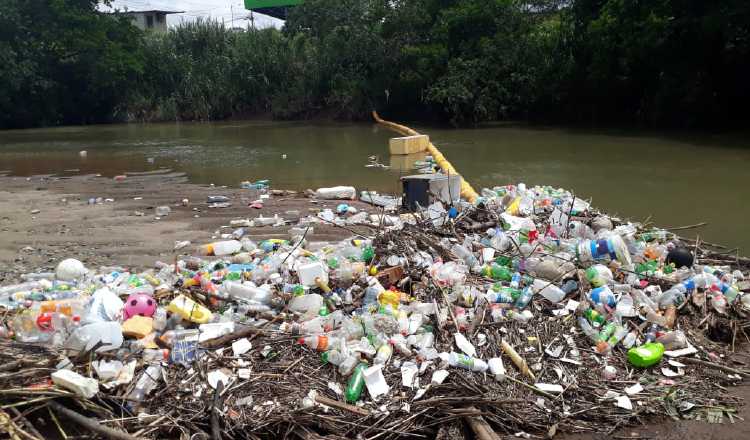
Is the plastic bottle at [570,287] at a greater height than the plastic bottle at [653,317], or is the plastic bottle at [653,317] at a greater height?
the plastic bottle at [570,287]

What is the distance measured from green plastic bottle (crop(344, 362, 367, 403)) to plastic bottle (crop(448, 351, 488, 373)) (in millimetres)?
450

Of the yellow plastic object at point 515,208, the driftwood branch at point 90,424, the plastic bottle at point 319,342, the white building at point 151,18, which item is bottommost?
the driftwood branch at point 90,424

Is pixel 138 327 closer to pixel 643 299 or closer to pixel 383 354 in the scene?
pixel 383 354

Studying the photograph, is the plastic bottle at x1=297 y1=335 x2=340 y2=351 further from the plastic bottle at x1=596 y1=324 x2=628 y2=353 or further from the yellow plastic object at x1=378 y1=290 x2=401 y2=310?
the plastic bottle at x1=596 y1=324 x2=628 y2=353

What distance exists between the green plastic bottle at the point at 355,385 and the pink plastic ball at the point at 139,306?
124cm

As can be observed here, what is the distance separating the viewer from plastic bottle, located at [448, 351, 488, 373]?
3.05 m

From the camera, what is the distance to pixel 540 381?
10.1 feet

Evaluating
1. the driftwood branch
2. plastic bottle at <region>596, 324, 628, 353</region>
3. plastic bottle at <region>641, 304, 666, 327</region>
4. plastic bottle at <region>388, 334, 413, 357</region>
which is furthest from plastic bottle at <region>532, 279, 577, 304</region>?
the driftwood branch

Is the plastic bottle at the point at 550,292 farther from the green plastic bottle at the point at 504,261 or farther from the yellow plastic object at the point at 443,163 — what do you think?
the yellow plastic object at the point at 443,163

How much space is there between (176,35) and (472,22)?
18546 mm

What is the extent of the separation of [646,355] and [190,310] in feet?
7.97

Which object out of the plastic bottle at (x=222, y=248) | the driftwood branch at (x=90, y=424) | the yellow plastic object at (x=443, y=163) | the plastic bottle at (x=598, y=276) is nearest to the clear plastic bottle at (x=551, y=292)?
the plastic bottle at (x=598, y=276)

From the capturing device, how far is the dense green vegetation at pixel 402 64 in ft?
53.7

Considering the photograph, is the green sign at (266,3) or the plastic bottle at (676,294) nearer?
the plastic bottle at (676,294)
